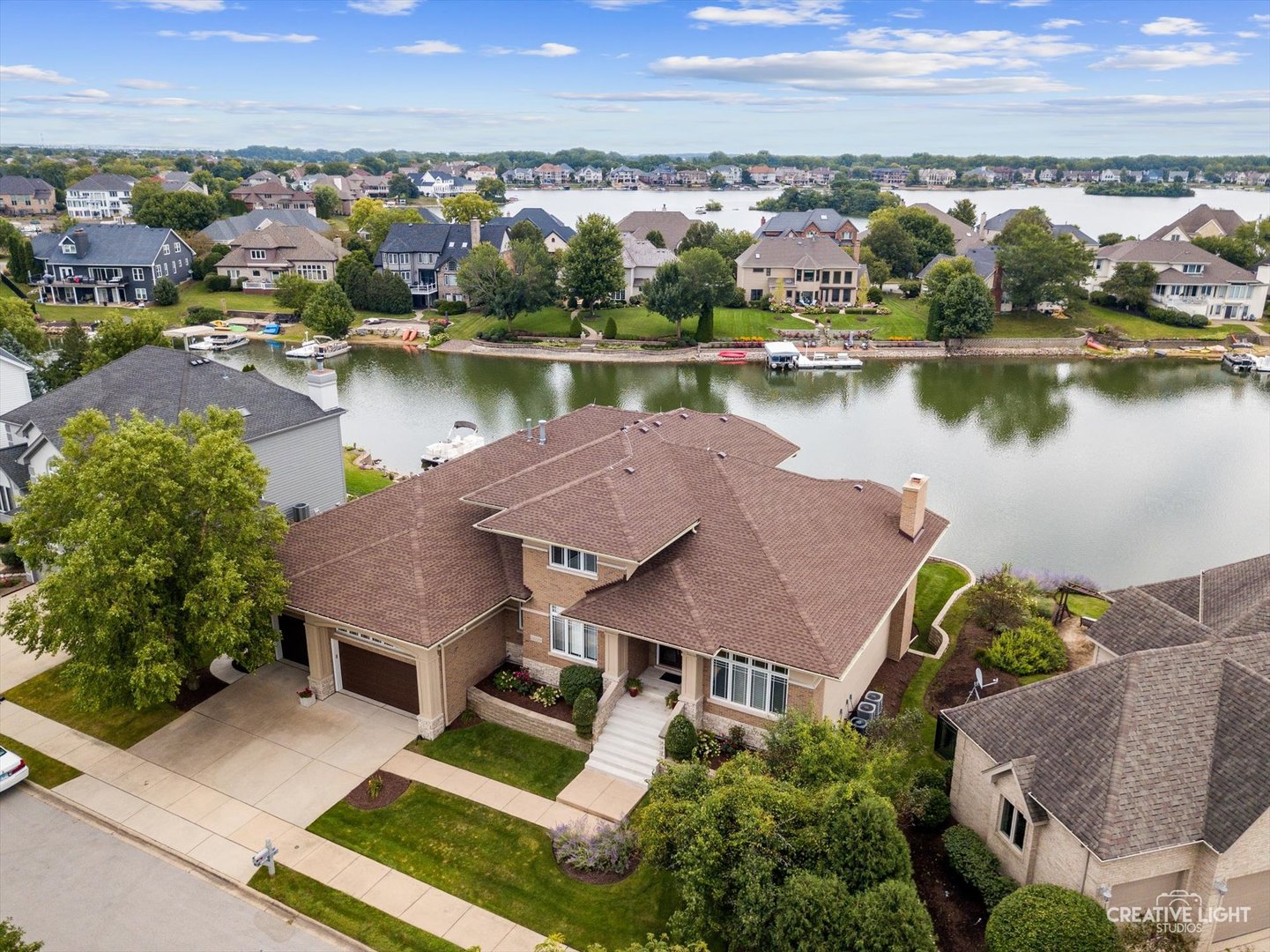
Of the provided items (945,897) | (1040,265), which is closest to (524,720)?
(945,897)

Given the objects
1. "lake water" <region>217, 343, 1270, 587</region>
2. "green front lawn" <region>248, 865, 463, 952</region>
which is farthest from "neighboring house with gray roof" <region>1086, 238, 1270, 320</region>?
"green front lawn" <region>248, 865, 463, 952</region>

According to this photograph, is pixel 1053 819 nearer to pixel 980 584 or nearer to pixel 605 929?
pixel 605 929

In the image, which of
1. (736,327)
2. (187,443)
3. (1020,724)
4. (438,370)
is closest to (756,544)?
(1020,724)

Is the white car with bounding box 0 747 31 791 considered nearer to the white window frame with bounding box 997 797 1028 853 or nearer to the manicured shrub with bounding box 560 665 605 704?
the manicured shrub with bounding box 560 665 605 704

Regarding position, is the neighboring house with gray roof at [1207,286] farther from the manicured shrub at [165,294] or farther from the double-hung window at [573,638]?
the manicured shrub at [165,294]

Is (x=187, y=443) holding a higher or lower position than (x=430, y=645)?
higher
